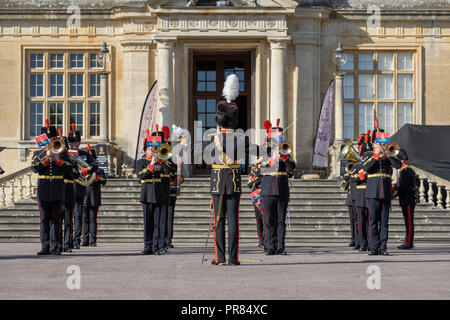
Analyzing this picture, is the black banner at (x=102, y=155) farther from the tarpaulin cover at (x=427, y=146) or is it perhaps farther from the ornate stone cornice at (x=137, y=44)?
the tarpaulin cover at (x=427, y=146)

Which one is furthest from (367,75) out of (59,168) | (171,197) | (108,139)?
(59,168)

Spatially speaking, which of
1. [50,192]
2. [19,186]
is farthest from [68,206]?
[19,186]

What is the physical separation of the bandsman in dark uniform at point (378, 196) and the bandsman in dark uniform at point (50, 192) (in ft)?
15.1

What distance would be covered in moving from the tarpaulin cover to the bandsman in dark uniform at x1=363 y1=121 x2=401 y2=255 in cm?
813

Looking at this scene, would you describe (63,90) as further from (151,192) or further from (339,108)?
(151,192)

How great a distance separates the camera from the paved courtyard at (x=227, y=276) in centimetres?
902

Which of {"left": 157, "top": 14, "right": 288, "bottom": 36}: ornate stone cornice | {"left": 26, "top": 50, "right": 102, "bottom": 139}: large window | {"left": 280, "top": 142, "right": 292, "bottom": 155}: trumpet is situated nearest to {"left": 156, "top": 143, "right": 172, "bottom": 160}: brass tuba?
{"left": 280, "top": 142, "right": 292, "bottom": 155}: trumpet

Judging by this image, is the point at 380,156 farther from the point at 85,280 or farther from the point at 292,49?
the point at 292,49

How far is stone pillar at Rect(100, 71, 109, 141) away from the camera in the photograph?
25.1 meters

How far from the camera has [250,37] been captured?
24.8m

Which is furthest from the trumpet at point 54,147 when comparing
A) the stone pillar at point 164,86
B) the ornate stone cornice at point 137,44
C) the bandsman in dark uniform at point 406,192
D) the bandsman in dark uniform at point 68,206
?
the ornate stone cornice at point 137,44

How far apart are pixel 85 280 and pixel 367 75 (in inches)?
680

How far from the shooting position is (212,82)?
88.2 ft

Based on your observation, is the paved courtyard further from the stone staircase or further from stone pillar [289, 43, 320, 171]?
stone pillar [289, 43, 320, 171]
